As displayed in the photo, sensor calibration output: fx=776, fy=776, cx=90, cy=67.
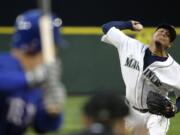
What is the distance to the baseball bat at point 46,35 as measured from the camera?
461 cm

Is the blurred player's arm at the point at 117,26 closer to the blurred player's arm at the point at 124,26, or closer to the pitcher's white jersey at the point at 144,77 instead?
the blurred player's arm at the point at 124,26

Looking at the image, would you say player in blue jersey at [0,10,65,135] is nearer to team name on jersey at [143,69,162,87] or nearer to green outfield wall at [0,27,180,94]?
team name on jersey at [143,69,162,87]

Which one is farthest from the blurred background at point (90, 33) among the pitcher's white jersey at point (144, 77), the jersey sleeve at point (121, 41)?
the pitcher's white jersey at point (144, 77)

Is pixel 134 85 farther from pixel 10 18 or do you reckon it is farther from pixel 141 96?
pixel 10 18

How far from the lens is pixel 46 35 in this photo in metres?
4.64

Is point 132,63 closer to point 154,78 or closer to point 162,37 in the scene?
point 154,78

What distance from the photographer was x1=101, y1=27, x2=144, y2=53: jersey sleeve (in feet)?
29.9

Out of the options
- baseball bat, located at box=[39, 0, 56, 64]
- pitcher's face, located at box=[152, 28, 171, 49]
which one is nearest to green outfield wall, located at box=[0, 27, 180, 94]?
pitcher's face, located at box=[152, 28, 171, 49]

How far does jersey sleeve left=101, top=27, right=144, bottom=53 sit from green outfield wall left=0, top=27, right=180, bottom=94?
6.42 m

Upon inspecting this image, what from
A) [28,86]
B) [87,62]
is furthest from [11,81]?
[87,62]

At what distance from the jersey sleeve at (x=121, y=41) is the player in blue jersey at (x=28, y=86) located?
13.5ft

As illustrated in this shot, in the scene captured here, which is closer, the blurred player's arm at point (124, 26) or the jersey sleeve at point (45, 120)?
the jersey sleeve at point (45, 120)

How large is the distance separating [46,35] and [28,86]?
0.33 meters

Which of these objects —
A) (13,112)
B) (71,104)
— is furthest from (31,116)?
(71,104)
